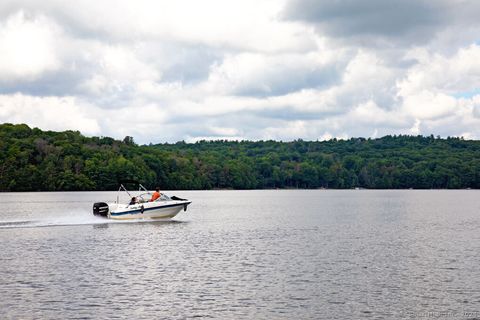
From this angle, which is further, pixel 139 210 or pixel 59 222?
pixel 59 222

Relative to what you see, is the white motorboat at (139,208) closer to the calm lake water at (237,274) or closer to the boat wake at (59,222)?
the boat wake at (59,222)

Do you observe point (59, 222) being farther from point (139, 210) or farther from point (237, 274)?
point (237, 274)

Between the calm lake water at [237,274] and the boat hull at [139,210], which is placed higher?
the boat hull at [139,210]

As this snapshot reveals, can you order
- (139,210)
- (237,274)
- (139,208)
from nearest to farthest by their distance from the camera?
(237,274) < (139,208) < (139,210)

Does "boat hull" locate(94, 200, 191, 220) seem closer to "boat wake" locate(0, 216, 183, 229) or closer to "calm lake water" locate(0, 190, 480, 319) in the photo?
"boat wake" locate(0, 216, 183, 229)

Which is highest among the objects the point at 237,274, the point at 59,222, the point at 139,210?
the point at 139,210

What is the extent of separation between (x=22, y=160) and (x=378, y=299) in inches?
6876

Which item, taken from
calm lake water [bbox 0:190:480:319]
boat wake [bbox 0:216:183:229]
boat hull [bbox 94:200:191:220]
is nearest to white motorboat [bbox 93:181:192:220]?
boat hull [bbox 94:200:191:220]

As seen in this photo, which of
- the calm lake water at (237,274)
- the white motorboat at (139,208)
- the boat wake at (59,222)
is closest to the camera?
the calm lake water at (237,274)

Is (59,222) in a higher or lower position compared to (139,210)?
lower

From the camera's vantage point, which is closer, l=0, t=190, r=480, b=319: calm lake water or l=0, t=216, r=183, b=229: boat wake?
l=0, t=190, r=480, b=319: calm lake water

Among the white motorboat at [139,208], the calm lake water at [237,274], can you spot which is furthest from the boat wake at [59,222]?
the calm lake water at [237,274]

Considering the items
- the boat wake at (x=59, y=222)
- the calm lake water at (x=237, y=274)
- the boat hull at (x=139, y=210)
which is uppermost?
the boat hull at (x=139, y=210)

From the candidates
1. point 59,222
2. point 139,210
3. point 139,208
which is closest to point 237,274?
point 139,208
